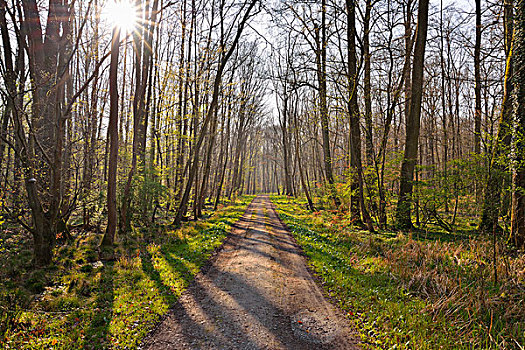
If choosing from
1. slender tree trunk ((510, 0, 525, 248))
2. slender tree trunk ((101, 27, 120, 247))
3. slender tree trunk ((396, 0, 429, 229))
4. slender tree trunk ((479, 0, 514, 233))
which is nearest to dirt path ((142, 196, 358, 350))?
slender tree trunk ((479, 0, 514, 233))

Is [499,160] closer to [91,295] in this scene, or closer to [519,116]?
[519,116]

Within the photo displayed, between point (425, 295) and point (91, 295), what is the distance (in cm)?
647

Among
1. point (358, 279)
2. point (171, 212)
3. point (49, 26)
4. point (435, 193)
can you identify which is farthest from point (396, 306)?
point (171, 212)

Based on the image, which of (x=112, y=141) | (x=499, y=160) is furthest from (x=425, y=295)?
(x=112, y=141)

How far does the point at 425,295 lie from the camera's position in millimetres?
5051

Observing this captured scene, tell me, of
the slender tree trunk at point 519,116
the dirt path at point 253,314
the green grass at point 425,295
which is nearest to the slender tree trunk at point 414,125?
the green grass at point 425,295

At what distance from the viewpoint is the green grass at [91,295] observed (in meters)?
3.96

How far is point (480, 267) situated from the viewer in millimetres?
5449

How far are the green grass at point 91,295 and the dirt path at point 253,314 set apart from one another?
0.43 meters

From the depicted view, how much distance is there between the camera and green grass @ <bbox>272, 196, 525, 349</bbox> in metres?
3.82

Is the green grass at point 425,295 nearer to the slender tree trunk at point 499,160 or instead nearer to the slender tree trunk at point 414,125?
the slender tree trunk at point 499,160

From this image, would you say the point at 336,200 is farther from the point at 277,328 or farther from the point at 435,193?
the point at 277,328

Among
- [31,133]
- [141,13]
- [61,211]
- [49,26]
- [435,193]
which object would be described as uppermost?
Result: [141,13]

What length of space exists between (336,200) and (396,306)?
12.3 meters
